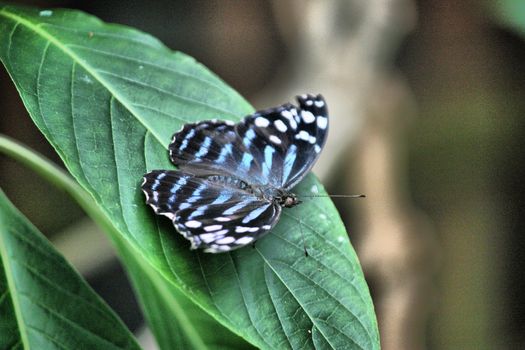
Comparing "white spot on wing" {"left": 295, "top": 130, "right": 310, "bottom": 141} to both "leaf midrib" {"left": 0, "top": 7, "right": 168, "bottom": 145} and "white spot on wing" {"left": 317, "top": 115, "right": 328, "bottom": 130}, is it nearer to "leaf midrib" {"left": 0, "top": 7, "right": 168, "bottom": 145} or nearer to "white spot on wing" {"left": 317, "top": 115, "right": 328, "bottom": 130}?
"white spot on wing" {"left": 317, "top": 115, "right": 328, "bottom": 130}

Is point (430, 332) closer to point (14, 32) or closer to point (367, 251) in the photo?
point (367, 251)

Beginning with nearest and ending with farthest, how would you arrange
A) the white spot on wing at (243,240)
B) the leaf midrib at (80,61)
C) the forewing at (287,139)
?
the white spot on wing at (243,240)
the leaf midrib at (80,61)
the forewing at (287,139)

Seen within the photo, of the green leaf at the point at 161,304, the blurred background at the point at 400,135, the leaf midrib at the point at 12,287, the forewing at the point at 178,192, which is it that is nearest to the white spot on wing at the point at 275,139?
the forewing at the point at 178,192

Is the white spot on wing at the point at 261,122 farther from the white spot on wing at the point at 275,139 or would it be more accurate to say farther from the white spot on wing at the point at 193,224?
the white spot on wing at the point at 193,224

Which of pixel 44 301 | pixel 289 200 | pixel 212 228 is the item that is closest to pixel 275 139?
pixel 289 200

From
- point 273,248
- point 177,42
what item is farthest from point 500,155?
point 273,248

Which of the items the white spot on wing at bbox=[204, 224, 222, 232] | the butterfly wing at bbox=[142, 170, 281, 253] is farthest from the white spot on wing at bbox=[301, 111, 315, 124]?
the white spot on wing at bbox=[204, 224, 222, 232]
